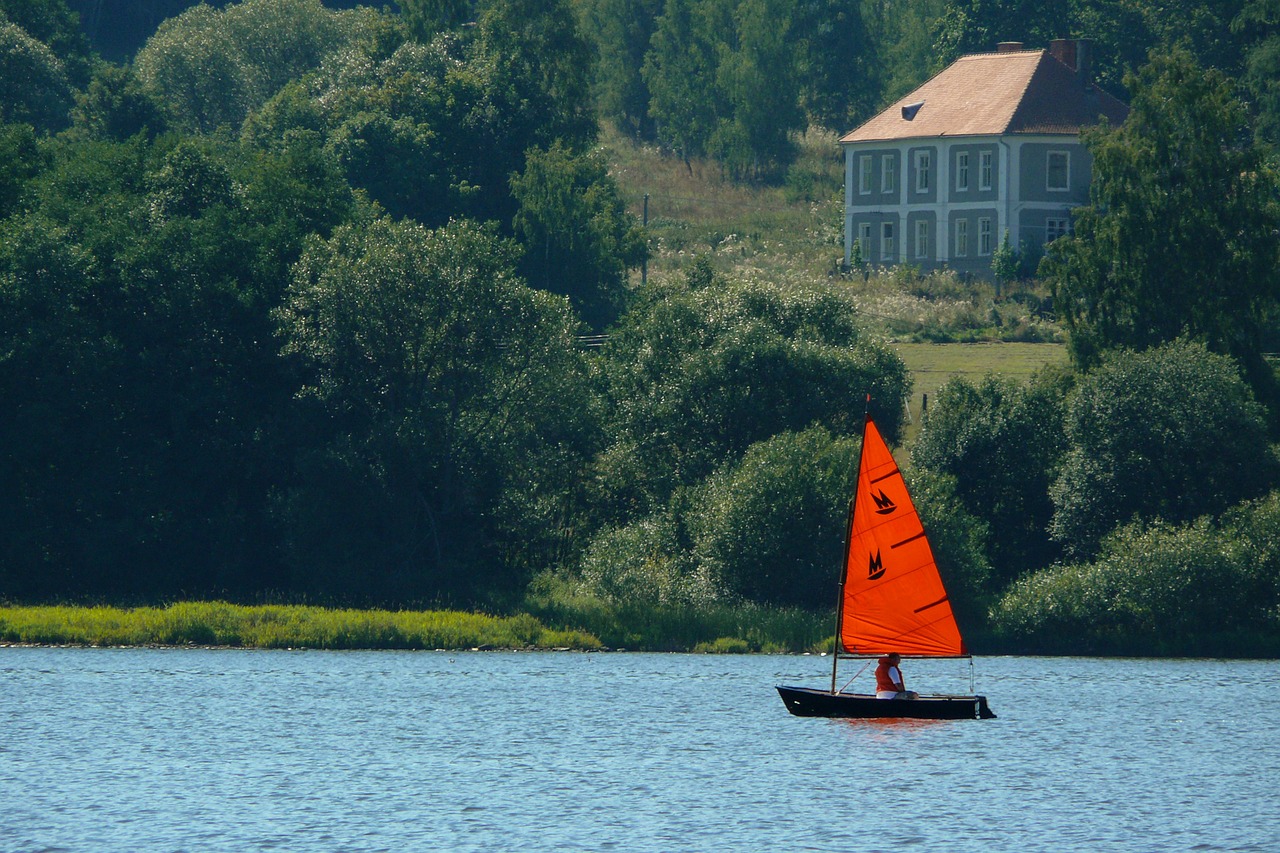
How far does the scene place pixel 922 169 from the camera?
4493 inches

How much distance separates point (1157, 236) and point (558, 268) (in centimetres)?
3658

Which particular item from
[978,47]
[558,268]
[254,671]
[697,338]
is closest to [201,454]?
[254,671]

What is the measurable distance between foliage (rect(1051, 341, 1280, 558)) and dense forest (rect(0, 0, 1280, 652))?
0.12 m

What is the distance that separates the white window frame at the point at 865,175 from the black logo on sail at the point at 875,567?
247 feet

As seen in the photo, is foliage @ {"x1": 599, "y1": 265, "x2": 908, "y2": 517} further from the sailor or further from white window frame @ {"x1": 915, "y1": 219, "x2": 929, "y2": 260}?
white window frame @ {"x1": 915, "y1": 219, "x2": 929, "y2": 260}

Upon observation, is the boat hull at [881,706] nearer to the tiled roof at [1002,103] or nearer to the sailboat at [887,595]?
the sailboat at [887,595]

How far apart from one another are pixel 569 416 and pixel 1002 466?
17.5 m

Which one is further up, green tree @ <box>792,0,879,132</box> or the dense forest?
green tree @ <box>792,0,879,132</box>

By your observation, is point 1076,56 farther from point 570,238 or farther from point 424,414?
point 424,414

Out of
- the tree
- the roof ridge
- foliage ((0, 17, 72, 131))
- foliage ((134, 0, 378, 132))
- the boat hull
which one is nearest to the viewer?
the boat hull

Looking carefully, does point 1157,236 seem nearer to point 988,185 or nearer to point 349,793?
point 988,185

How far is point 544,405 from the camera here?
72.0m

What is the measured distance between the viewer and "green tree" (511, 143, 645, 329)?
10075cm

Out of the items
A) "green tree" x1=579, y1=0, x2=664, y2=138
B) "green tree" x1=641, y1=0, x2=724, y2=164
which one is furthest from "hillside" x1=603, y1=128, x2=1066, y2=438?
"green tree" x1=641, y1=0, x2=724, y2=164
